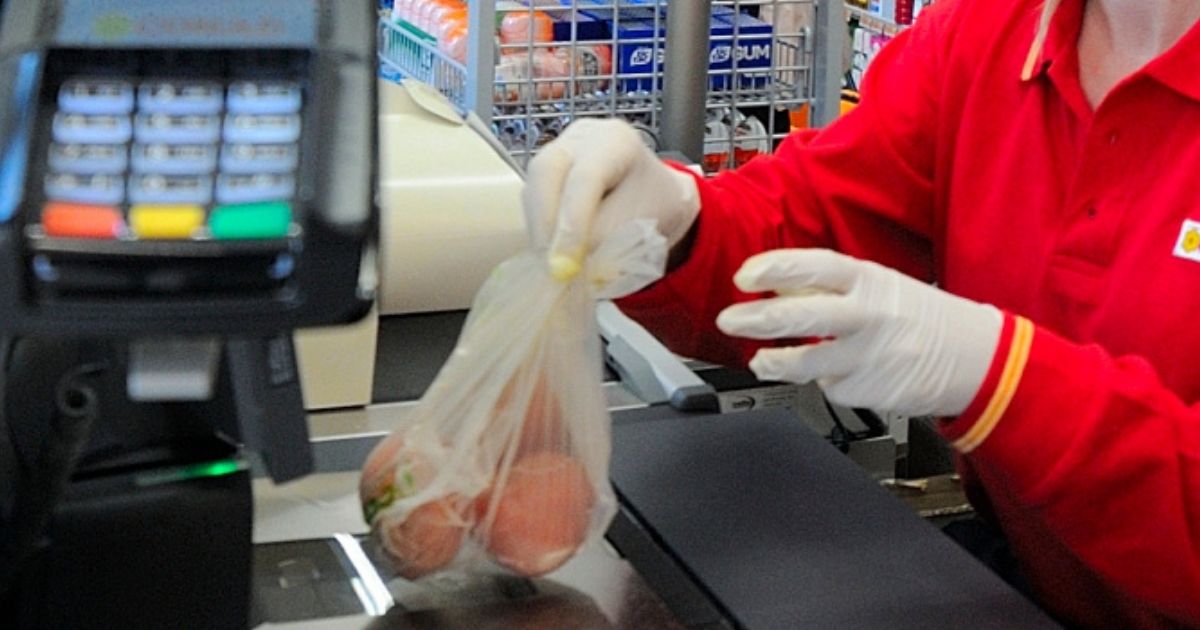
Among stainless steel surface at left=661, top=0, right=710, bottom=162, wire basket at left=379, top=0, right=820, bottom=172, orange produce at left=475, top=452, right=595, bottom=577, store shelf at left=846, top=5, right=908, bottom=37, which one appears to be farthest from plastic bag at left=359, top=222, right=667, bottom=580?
A: store shelf at left=846, top=5, right=908, bottom=37

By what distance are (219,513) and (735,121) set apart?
1.45 metres

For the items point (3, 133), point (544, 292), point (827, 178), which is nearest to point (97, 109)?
point (3, 133)

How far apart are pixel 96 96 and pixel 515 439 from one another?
0.42 m

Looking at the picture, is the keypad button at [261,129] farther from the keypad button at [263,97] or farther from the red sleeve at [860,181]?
the red sleeve at [860,181]

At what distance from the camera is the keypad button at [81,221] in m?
0.58

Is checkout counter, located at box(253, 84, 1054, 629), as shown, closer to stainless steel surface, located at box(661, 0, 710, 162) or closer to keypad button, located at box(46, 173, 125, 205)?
keypad button, located at box(46, 173, 125, 205)

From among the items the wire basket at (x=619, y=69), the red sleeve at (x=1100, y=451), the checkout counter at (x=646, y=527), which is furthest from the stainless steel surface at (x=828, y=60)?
the red sleeve at (x=1100, y=451)

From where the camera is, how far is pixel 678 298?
133 centimetres

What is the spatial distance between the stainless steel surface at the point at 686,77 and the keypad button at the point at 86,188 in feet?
4.00

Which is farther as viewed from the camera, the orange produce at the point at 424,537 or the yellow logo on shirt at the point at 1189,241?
the yellow logo on shirt at the point at 1189,241

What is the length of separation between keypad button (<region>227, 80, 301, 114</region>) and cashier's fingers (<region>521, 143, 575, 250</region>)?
414 mm

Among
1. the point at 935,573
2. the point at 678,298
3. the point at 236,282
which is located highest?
the point at 236,282

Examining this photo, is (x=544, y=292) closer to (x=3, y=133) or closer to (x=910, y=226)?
(x=3, y=133)

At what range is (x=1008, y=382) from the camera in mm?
1013
